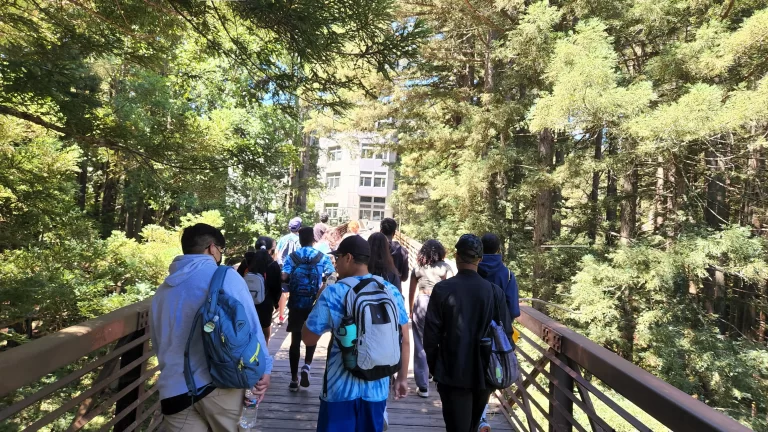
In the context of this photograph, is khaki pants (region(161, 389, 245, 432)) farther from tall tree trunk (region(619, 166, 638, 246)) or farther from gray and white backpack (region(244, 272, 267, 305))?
tall tree trunk (region(619, 166, 638, 246))

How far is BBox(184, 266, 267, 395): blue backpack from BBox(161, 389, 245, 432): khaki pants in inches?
3.8

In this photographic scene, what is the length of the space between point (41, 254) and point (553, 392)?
764cm

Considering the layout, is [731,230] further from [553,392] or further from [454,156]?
[454,156]

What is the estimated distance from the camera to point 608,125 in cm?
870

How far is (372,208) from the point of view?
54.8 m

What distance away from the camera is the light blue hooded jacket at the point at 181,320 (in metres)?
2.10

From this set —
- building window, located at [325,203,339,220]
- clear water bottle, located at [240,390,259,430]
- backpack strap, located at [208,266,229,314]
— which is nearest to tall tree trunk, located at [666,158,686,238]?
clear water bottle, located at [240,390,259,430]

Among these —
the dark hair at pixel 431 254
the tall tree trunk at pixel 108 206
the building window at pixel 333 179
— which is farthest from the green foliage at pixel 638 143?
the building window at pixel 333 179

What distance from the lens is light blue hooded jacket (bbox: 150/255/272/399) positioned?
6.89 feet

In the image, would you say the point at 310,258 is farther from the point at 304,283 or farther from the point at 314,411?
the point at 314,411

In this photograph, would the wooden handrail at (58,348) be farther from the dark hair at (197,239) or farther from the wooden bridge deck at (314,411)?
the wooden bridge deck at (314,411)

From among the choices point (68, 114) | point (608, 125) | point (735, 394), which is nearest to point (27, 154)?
point (68, 114)

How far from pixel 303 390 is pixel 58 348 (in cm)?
296

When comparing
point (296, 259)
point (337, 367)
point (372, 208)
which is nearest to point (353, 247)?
point (337, 367)
